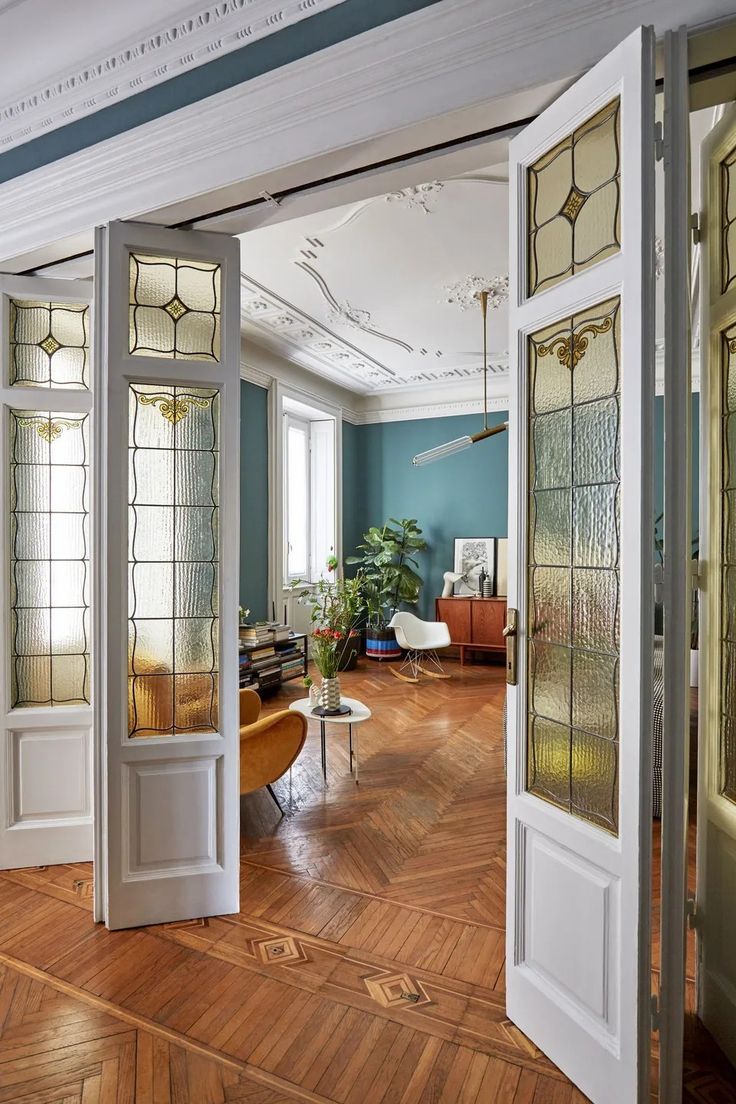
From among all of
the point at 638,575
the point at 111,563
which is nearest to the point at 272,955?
the point at 111,563

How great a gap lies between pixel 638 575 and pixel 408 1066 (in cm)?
152

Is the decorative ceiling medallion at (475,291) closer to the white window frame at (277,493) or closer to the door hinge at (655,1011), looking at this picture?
the white window frame at (277,493)

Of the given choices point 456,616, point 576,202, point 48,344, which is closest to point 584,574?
point 576,202

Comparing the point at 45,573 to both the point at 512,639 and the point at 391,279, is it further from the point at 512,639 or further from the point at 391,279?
the point at 391,279

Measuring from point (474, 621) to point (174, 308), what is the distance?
19.0ft

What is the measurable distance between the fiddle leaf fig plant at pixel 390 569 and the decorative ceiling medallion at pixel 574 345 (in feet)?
20.3

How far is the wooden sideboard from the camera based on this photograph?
302 inches

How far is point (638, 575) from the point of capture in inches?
62.9

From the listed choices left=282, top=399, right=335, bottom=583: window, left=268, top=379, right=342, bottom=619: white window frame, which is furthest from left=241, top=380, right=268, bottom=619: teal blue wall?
left=282, top=399, right=335, bottom=583: window

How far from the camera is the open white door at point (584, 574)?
5.25 feet

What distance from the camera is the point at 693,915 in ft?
6.16

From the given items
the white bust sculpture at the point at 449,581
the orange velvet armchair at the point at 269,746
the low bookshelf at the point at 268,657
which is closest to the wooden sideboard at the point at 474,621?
the white bust sculpture at the point at 449,581

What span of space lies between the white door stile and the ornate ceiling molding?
1214 mm

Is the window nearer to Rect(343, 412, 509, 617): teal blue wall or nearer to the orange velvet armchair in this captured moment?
Rect(343, 412, 509, 617): teal blue wall
